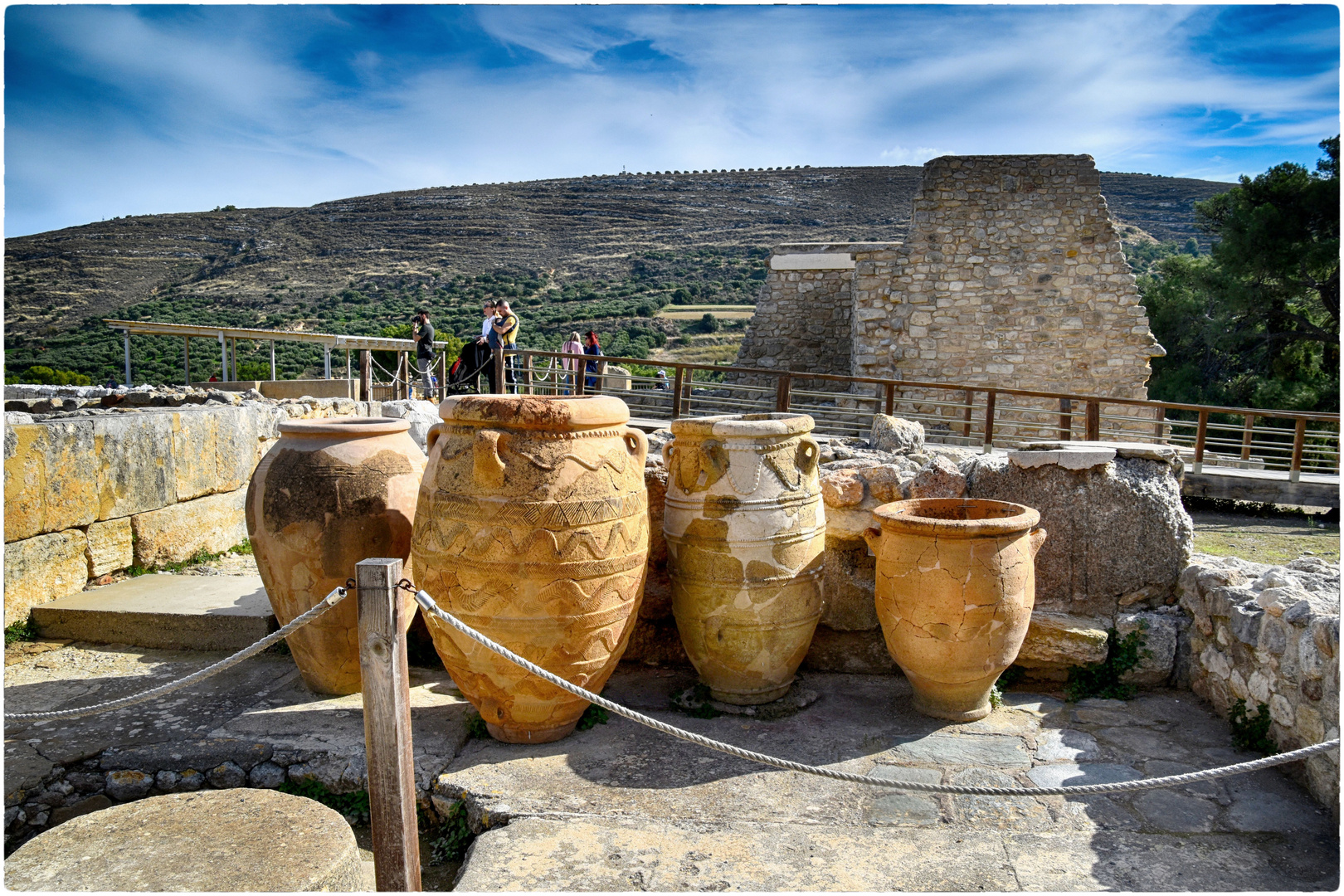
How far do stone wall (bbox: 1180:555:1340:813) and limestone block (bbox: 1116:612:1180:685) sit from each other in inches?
3.1

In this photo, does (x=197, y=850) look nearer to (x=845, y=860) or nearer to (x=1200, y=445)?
(x=845, y=860)

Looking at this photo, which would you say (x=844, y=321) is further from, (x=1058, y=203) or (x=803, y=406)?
(x=1058, y=203)

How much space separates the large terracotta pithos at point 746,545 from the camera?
3.05 metres

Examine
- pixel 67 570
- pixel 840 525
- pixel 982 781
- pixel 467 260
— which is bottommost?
pixel 982 781

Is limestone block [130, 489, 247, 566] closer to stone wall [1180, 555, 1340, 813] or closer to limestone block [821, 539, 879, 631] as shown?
limestone block [821, 539, 879, 631]

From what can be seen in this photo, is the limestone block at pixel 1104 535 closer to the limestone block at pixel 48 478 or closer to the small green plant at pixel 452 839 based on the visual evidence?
the small green plant at pixel 452 839

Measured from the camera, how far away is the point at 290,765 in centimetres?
277

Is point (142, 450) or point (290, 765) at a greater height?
point (142, 450)

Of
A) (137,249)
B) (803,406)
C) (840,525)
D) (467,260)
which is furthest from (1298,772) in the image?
(137,249)

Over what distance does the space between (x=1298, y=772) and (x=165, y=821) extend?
3373 mm

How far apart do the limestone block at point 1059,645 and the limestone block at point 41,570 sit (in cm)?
462

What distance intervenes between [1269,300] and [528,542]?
58.5 ft

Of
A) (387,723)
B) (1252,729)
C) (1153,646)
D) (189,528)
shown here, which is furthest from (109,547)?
(1252,729)

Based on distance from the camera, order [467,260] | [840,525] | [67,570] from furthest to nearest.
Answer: [467,260] < [67,570] < [840,525]
